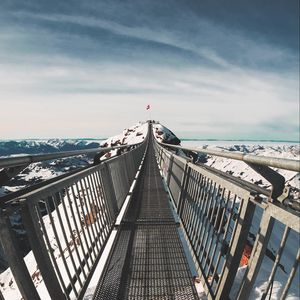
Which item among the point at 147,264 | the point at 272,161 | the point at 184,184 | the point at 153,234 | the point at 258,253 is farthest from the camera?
the point at 184,184

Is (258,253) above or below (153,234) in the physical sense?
above

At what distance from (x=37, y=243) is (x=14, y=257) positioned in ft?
1.02

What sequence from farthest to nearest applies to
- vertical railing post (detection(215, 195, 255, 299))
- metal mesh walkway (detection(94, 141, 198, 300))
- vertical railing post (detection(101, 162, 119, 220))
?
vertical railing post (detection(101, 162, 119, 220))
metal mesh walkway (detection(94, 141, 198, 300))
vertical railing post (detection(215, 195, 255, 299))

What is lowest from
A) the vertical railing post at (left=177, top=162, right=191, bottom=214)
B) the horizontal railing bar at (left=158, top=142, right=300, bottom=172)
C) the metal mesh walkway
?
the metal mesh walkway

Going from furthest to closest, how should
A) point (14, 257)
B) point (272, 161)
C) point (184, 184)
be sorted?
point (184, 184)
point (14, 257)
point (272, 161)

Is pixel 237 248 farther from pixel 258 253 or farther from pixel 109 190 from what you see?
pixel 109 190

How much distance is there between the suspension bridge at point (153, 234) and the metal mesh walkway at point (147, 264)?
14 mm

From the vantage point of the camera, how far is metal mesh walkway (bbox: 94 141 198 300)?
3885mm

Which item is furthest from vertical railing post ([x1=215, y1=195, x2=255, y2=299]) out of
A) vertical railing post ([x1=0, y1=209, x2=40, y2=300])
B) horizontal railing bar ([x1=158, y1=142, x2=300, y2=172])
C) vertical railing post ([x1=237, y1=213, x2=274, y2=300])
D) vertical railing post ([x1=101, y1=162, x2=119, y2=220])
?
vertical railing post ([x1=101, y1=162, x2=119, y2=220])

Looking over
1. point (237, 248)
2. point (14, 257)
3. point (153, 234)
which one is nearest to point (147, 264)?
point (153, 234)

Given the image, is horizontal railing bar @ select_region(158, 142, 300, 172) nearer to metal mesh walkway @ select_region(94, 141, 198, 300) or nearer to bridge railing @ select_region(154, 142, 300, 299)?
bridge railing @ select_region(154, 142, 300, 299)

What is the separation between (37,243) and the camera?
2.52 m

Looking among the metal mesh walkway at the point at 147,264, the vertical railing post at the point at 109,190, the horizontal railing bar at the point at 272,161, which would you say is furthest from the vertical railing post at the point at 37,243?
the vertical railing post at the point at 109,190

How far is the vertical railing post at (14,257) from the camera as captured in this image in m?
2.12
